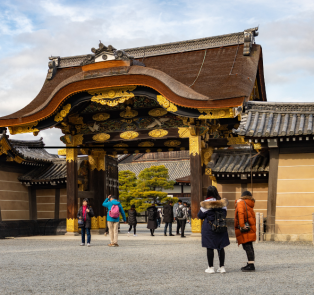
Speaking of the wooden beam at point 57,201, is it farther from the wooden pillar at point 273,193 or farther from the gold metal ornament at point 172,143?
the wooden pillar at point 273,193

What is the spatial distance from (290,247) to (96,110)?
9854mm

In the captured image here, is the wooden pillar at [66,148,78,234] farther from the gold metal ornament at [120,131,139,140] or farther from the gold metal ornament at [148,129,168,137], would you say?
the gold metal ornament at [148,129,168,137]

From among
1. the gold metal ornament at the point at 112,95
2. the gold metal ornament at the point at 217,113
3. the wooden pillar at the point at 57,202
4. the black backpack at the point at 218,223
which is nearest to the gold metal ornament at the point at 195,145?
the gold metal ornament at the point at 217,113

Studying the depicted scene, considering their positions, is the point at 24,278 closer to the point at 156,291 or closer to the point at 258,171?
the point at 156,291

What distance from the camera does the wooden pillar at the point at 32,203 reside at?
2133 cm

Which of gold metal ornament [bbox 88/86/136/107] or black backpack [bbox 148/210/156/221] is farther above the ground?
gold metal ornament [bbox 88/86/136/107]

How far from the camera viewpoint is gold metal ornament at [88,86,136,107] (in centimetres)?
1658

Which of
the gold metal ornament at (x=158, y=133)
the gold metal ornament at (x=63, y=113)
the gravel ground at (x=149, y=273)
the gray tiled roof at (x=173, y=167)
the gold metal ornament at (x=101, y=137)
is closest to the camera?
the gravel ground at (x=149, y=273)

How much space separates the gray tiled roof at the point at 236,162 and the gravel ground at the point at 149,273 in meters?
5.35

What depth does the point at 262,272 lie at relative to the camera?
7750mm

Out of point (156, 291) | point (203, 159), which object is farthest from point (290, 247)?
point (156, 291)

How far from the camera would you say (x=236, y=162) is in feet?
56.5

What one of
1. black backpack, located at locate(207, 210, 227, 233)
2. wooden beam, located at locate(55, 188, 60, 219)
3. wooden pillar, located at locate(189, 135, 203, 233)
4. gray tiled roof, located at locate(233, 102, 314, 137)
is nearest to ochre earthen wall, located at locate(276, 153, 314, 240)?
gray tiled roof, located at locate(233, 102, 314, 137)

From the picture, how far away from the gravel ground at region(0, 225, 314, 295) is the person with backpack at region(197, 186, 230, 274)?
0.96 feet
